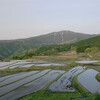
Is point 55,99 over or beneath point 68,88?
over

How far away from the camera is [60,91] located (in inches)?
478

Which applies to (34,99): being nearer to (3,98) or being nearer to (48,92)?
(48,92)

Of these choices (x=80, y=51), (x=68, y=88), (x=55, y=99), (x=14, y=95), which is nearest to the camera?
(x=55, y=99)

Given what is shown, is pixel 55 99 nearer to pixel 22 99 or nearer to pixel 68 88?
pixel 22 99

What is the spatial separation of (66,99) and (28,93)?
433 centimetres

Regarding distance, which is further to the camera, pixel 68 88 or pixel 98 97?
pixel 68 88

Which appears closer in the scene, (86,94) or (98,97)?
(98,97)

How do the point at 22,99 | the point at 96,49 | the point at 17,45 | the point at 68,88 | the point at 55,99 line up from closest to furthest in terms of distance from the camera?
the point at 55,99 < the point at 22,99 < the point at 68,88 < the point at 96,49 < the point at 17,45

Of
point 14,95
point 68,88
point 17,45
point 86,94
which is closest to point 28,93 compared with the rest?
point 14,95

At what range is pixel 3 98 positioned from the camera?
10.9 metres

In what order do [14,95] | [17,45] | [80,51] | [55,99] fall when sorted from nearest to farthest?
1. [55,99]
2. [14,95]
3. [80,51]
4. [17,45]

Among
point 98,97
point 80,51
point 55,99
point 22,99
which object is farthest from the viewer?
point 80,51

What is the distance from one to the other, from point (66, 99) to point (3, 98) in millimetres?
5701

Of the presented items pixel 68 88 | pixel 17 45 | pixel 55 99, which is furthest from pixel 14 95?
pixel 17 45
